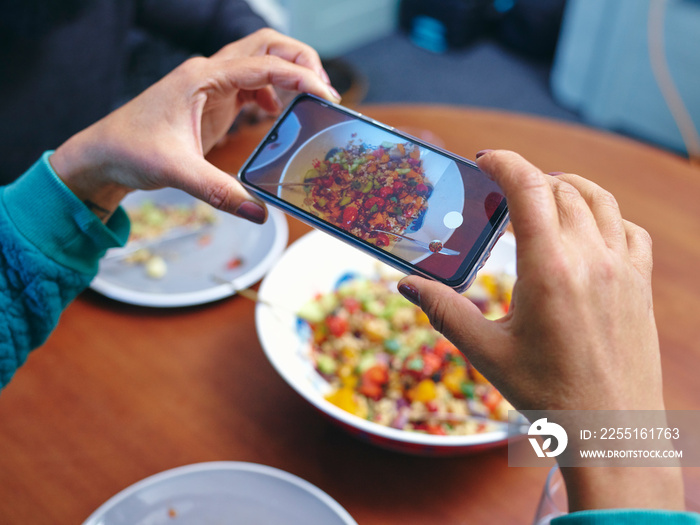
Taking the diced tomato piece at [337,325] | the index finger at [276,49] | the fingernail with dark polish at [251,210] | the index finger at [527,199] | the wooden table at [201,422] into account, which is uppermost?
the index finger at [527,199]

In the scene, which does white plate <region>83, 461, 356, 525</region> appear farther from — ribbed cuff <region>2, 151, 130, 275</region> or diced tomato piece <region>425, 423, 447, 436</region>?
ribbed cuff <region>2, 151, 130, 275</region>

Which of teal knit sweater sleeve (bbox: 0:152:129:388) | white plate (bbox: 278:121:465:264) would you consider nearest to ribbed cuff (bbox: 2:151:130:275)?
teal knit sweater sleeve (bbox: 0:152:129:388)

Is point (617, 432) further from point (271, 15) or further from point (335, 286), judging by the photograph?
point (271, 15)

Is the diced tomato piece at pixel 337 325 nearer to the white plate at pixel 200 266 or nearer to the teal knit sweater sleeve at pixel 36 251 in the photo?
the white plate at pixel 200 266

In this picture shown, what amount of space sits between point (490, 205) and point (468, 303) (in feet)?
0.41

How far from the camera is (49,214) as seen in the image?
641 mm

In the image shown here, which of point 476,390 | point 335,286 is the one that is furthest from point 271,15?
point 476,390

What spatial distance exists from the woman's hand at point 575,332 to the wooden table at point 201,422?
0.28 meters

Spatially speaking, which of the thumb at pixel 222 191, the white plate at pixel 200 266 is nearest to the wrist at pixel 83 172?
the thumb at pixel 222 191

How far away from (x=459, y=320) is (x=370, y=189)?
7.4 inches

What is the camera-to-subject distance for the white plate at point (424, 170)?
547mm

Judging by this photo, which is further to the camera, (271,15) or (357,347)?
(271,15)

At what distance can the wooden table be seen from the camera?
65cm

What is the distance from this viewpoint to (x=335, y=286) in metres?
0.92
